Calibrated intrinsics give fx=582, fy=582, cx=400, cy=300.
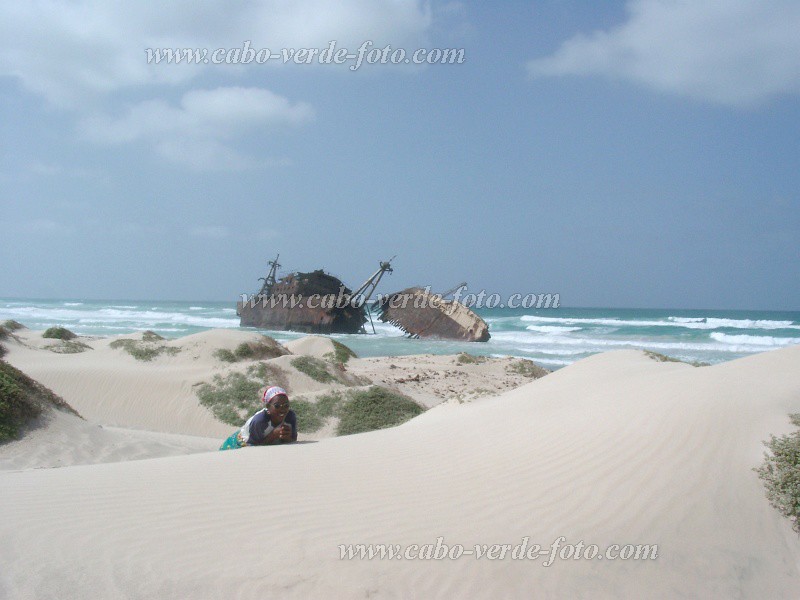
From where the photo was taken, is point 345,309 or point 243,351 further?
point 345,309

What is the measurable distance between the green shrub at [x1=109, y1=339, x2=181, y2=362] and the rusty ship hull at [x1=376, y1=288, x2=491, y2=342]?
24958 mm

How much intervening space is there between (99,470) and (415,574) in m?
3.73

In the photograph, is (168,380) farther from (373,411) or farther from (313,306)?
(313,306)

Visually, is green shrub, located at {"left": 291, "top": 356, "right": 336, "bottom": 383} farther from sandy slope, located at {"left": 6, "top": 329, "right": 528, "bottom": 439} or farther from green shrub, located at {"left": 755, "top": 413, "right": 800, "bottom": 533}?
green shrub, located at {"left": 755, "top": 413, "right": 800, "bottom": 533}

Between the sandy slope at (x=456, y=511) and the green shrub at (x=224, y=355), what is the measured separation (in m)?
12.0

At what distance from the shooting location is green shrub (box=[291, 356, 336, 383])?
16.7m

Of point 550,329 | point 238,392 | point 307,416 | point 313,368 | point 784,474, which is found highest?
point 550,329

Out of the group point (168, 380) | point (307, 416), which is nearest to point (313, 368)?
point (307, 416)

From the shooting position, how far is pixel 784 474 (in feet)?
14.1

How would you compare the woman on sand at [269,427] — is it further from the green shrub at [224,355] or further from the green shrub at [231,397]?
the green shrub at [224,355]

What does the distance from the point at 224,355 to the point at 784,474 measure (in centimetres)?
1631

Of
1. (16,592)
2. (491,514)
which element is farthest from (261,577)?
(491,514)

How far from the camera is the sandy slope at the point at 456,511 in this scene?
135 inches

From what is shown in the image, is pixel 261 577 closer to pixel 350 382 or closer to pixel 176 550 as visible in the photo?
pixel 176 550
